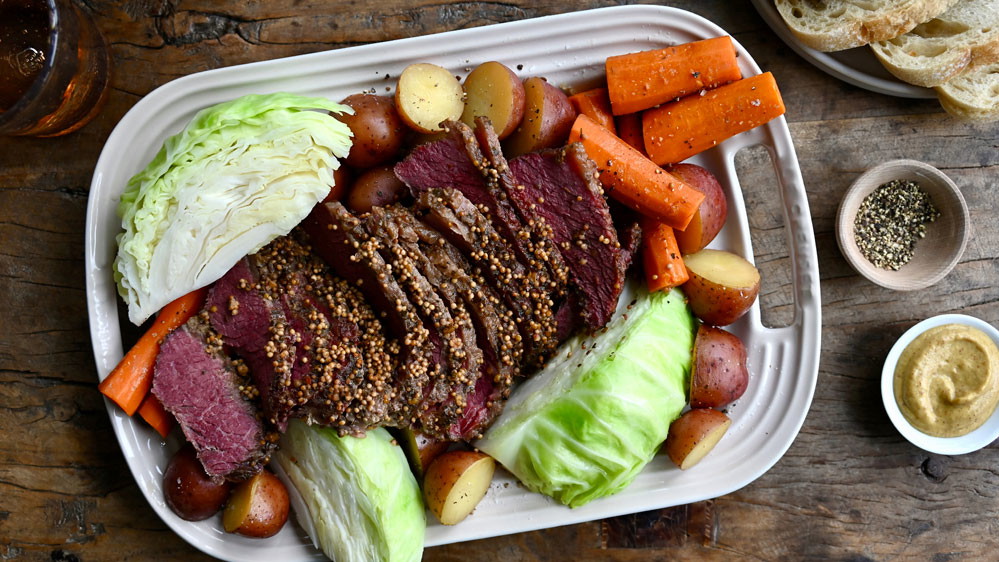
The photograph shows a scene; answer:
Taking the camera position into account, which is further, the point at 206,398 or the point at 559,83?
the point at 559,83

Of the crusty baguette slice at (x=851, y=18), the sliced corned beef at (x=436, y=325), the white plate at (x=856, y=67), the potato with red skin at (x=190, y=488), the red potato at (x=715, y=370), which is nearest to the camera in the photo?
the sliced corned beef at (x=436, y=325)

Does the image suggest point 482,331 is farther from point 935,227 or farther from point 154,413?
point 935,227

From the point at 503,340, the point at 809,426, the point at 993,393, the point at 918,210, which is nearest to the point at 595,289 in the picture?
the point at 503,340

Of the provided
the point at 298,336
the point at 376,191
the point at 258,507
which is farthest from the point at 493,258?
the point at 258,507

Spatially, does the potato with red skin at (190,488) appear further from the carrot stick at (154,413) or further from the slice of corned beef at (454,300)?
the slice of corned beef at (454,300)

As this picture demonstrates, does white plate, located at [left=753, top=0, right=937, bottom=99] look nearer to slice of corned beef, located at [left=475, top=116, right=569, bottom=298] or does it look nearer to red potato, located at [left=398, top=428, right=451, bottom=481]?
slice of corned beef, located at [left=475, top=116, right=569, bottom=298]

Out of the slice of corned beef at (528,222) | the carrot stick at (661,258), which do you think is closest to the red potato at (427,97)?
the slice of corned beef at (528,222)
